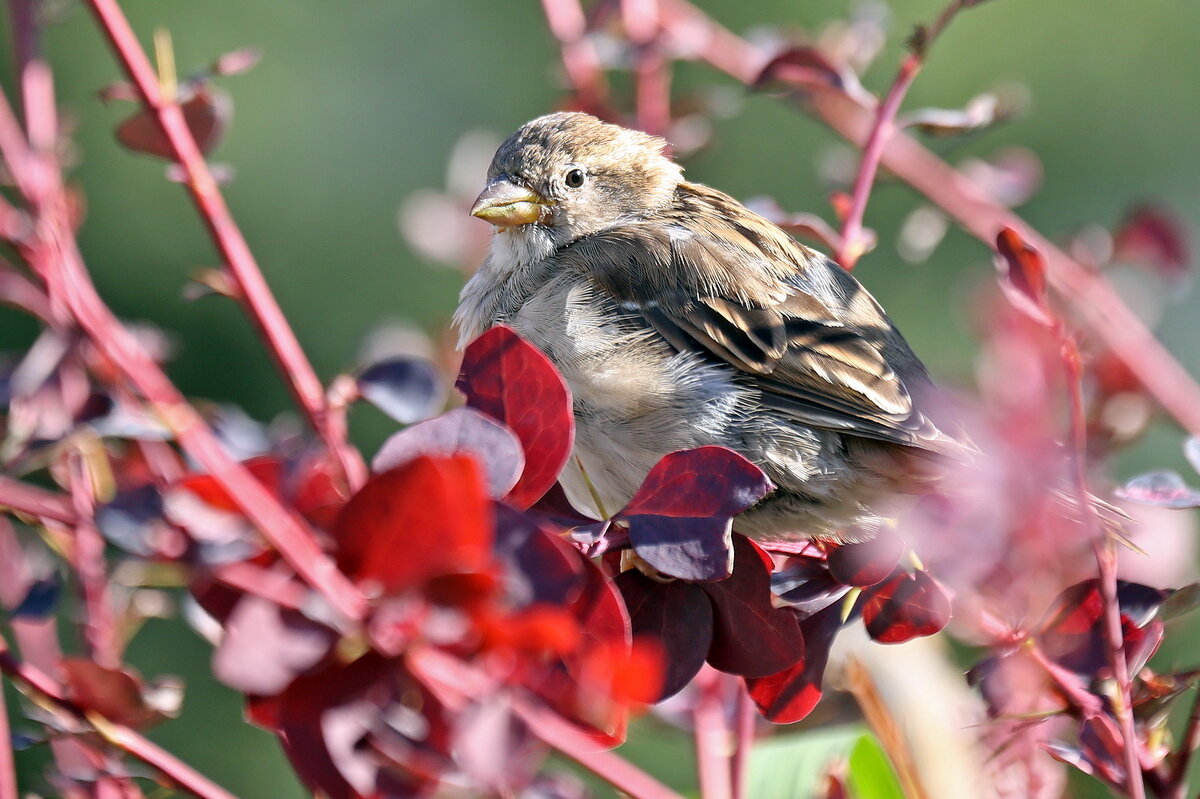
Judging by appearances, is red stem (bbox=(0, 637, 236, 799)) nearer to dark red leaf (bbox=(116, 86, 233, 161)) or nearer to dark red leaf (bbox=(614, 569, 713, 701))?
dark red leaf (bbox=(614, 569, 713, 701))

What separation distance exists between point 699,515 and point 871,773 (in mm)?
794

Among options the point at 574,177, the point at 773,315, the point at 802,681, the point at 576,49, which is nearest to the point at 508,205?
the point at 574,177

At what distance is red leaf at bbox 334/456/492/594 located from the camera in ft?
2.37

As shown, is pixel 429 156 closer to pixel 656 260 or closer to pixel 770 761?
pixel 656 260

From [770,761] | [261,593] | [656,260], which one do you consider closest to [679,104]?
[656,260]

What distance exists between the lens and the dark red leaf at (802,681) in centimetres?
114

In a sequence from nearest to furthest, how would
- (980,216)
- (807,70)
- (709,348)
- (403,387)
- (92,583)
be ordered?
(92,583) < (403,387) < (807,70) < (980,216) < (709,348)

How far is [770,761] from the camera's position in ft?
5.43

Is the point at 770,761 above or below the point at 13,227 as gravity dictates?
below

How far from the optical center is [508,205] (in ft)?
7.59

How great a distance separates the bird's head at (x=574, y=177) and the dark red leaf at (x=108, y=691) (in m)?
1.45

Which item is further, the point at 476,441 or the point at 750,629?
the point at 750,629

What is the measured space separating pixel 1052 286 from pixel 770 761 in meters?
0.68

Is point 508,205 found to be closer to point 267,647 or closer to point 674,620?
point 674,620
